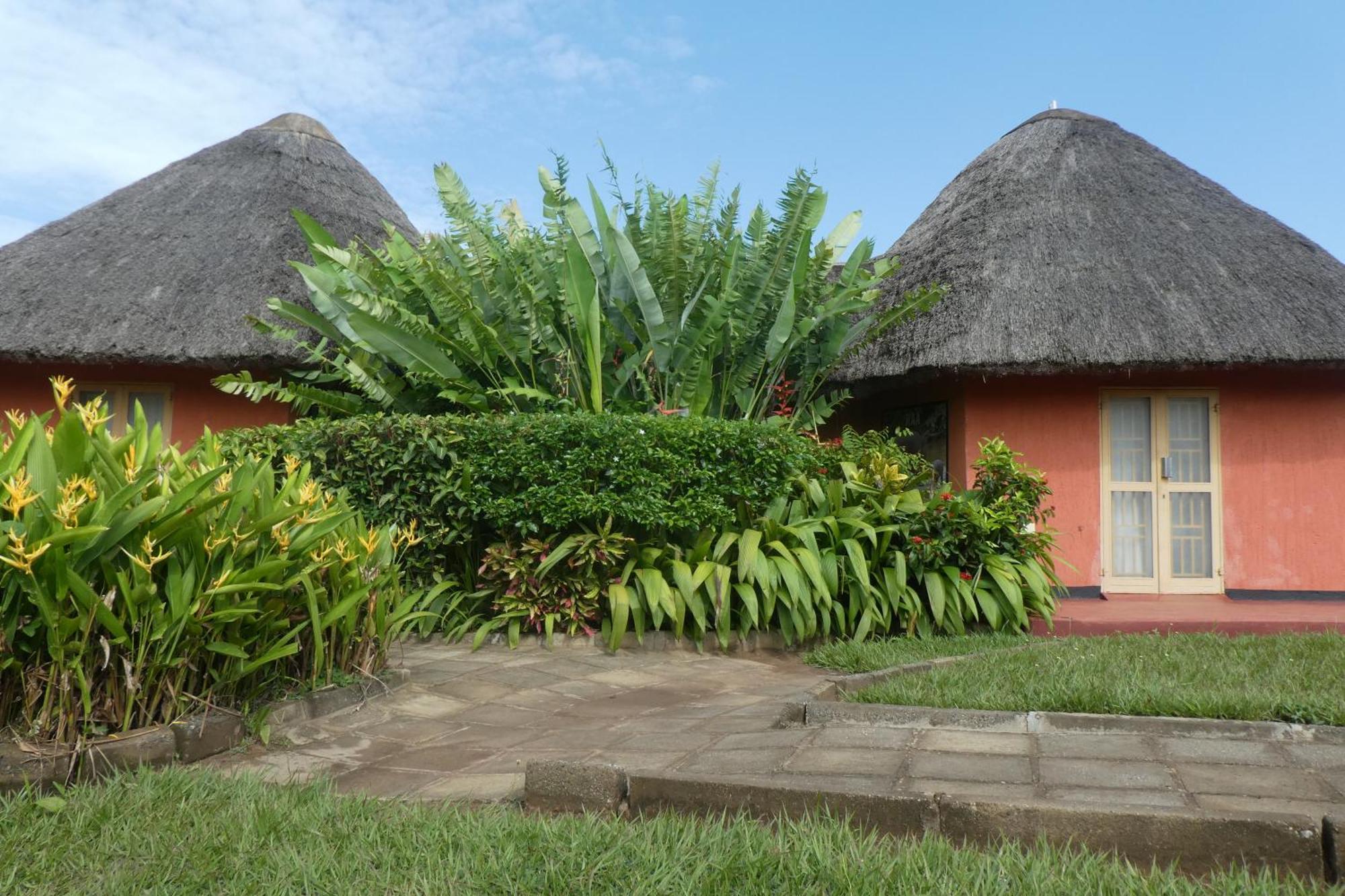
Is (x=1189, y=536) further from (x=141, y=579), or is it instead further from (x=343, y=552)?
(x=141, y=579)

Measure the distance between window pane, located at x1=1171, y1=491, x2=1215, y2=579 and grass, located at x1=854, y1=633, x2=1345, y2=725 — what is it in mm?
2949

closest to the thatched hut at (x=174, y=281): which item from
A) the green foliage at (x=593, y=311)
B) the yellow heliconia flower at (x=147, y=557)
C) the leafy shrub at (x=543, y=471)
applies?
the green foliage at (x=593, y=311)

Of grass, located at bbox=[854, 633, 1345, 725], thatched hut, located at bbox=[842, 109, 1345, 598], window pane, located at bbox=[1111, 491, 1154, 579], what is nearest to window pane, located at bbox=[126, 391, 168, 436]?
thatched hut, located at bbox=[842, 109, 1345, 598]

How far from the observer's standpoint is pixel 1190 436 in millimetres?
8016

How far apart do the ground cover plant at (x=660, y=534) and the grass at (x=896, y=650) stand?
0.28 meters

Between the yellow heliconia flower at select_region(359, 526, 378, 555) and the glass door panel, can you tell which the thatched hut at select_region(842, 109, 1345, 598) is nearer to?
the glass door panel

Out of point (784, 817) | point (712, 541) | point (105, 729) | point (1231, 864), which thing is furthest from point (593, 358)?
point (1231, 864)

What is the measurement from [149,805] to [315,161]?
388 inches

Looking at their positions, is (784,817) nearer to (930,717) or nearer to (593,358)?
(930,717)

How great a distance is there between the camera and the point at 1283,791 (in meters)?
2.56

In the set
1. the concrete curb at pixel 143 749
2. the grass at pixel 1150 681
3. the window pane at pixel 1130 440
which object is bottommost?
the concrete curb at pixel 143 749

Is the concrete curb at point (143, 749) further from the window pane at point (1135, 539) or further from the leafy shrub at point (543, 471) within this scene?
the window pane at point (1135, 539)

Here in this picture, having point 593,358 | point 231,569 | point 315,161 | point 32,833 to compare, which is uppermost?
point 315,161

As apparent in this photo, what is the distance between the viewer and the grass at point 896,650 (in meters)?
4.95
